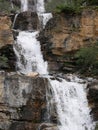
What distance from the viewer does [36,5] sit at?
39625 millimetres

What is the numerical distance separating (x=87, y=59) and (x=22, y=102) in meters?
7.17

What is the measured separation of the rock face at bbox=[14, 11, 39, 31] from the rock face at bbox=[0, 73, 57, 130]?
8.85m

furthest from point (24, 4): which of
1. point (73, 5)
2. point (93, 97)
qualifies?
point (93, 97)

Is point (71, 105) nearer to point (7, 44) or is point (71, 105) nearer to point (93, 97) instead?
point (93, 97)

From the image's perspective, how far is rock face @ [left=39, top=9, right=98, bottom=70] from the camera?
2828 centimetres

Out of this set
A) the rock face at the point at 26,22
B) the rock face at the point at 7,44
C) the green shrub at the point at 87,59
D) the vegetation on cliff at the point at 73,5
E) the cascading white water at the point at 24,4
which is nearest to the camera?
the green shrub at the point at 87,59

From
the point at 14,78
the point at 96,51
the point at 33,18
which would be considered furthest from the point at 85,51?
the point at 14,78

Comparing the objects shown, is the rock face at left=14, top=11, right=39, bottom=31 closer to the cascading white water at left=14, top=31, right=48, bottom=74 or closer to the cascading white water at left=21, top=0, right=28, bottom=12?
the cascading white water at left=14, top=31, right=48, bottom=74

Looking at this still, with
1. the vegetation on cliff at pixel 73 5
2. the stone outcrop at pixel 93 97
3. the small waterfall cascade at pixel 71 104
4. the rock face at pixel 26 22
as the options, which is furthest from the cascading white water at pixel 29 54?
the stone outcrop at pixel 93 97

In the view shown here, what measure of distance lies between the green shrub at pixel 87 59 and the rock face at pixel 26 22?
14.1 feet

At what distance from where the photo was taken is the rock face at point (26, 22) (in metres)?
30.0

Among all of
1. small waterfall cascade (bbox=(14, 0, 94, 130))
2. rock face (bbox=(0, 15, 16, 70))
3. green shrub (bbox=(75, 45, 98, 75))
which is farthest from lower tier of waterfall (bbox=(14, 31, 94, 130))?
rock face (bbox=(0, 15, 16, 70))

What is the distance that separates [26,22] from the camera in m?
30.1

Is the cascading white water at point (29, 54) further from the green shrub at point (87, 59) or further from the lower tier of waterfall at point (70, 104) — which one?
the lower tier of waterfall at point (70, 104)
